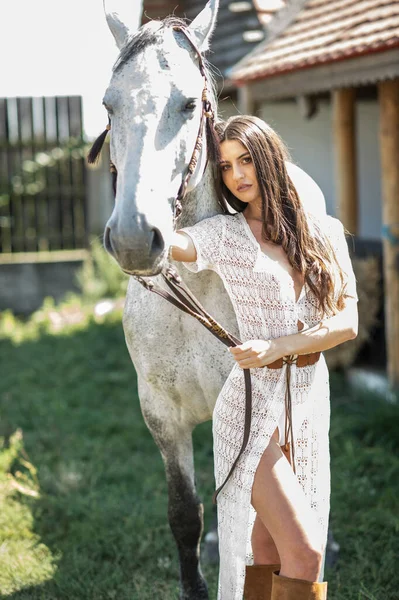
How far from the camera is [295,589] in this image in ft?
7.20

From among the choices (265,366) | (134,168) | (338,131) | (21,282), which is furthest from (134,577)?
(21,282)

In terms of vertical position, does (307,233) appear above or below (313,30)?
below

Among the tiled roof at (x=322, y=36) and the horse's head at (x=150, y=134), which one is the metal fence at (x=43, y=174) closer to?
the tiled roof at (x=322, y=36)

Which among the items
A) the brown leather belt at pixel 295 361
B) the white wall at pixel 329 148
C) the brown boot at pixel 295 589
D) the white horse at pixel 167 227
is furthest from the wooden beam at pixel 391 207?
the brown boot at pixel 295 589

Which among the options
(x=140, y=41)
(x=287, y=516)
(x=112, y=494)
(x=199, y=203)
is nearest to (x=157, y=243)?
(x=199, y=203)

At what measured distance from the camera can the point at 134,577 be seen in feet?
11.5

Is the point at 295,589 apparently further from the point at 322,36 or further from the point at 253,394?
the point at 322,36

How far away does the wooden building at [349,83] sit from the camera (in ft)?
18.8

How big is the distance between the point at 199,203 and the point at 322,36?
4434mm

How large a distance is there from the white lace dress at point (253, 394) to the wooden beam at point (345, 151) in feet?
14.8

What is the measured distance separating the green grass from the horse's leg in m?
0.21

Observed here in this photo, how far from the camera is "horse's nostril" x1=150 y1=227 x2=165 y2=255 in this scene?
2027mm

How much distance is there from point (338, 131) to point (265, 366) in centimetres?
482

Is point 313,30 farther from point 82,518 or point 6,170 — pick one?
point 6,170
